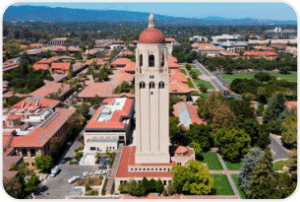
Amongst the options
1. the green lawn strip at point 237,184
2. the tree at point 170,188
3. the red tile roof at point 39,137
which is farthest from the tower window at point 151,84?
the red tile roof at point 39,137

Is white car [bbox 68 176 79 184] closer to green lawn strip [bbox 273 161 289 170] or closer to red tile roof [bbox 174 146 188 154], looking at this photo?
red tile roof [bbox 174 146 188 154]

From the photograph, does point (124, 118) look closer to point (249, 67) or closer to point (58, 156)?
point (58, 156)

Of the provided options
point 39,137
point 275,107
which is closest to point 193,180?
point 39,137

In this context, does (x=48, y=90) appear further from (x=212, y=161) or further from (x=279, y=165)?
(x=279, y=165)

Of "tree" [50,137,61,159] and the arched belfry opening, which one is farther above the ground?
the arched belfry opening

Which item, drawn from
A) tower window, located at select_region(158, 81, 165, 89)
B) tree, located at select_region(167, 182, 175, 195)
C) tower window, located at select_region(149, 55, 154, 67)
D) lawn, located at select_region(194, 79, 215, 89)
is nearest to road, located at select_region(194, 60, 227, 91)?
lawn, located at select_region(194, 79, 215, 89)

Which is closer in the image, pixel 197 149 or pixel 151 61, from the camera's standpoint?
pixel 151 61

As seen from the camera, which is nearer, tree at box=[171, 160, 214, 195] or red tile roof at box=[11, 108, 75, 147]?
tree at box=[171, 160, 214, 195]
